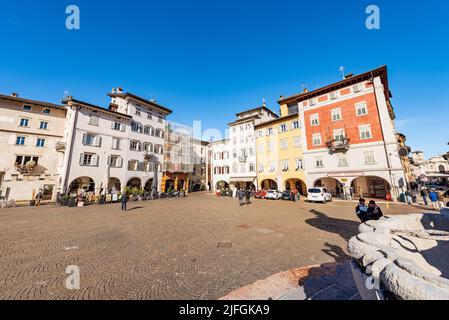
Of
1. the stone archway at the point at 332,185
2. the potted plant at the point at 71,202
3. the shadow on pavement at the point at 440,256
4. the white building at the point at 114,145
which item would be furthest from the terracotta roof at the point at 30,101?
the stone archway at the point at 332,185

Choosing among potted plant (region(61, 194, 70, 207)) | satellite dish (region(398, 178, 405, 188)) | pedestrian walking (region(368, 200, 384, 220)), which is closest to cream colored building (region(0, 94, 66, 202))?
potted plant (region(61, 194, 70, 207))

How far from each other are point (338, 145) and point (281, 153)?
28.0ft

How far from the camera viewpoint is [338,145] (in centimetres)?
2373

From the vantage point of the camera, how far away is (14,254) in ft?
22.0

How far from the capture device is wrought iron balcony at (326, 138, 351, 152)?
2335cm

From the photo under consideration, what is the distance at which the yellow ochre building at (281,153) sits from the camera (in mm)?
28648

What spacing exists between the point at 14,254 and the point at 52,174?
2567 centimetres

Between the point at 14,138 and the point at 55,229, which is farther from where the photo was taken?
the point at 14,138

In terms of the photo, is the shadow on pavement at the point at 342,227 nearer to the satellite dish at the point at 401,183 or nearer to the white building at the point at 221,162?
the satellite dish at the point at 401,183

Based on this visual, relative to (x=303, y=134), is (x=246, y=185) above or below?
below

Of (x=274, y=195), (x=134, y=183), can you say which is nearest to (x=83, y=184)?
(x=134, y=183)
